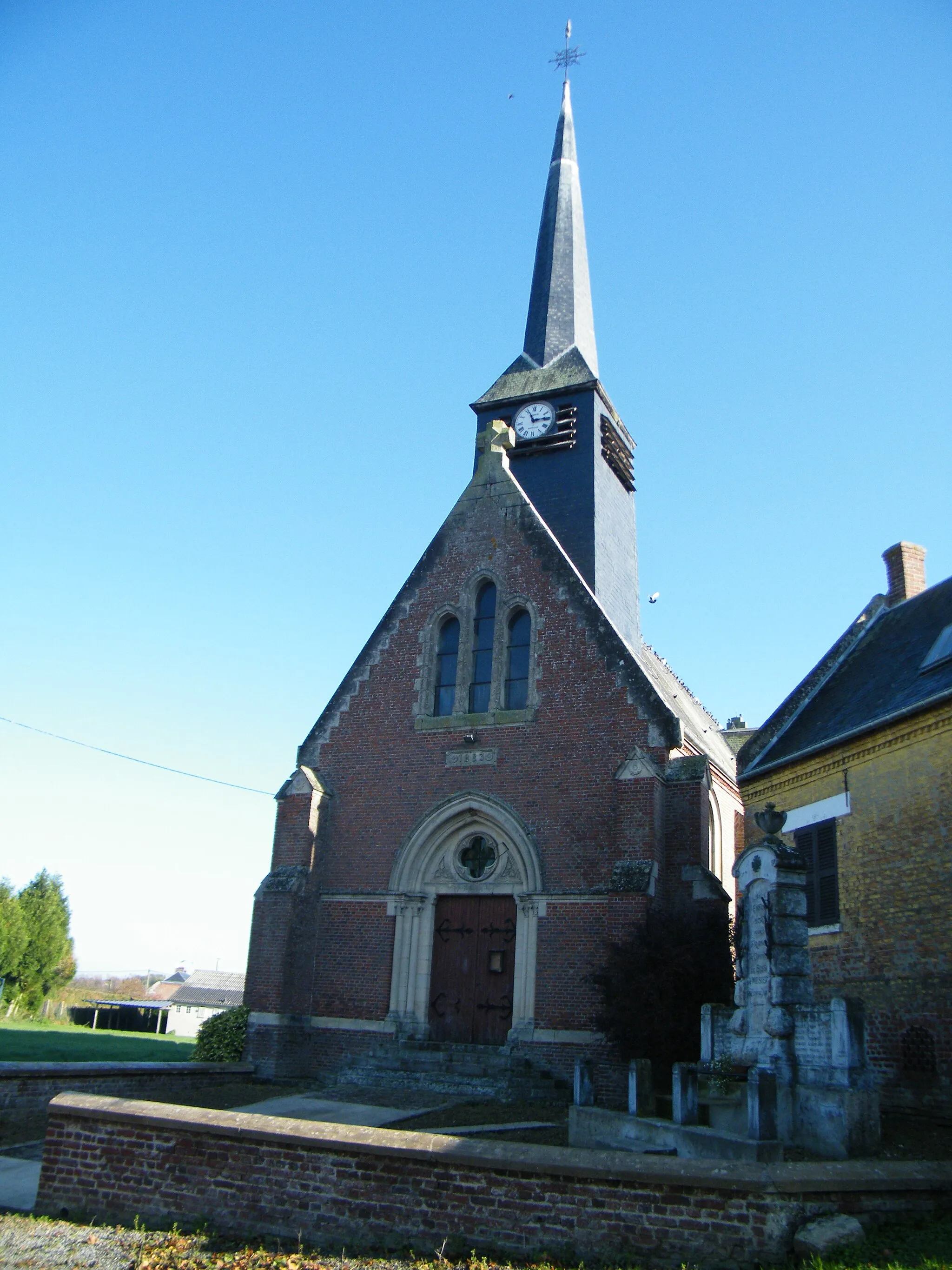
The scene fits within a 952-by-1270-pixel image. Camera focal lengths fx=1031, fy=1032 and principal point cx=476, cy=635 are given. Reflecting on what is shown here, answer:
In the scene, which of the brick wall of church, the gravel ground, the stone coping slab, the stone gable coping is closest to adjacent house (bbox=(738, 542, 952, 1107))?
the brick wall of church

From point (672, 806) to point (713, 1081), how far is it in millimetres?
6327

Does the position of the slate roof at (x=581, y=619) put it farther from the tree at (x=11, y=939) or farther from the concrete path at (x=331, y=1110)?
the tree at (x=11, y=939)

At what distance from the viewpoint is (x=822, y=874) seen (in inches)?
643

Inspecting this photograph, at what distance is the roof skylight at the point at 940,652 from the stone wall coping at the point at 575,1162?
827cm

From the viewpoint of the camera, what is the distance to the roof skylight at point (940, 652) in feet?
50.4

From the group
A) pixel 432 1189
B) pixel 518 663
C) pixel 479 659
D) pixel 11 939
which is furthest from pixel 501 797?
pixel 11 939

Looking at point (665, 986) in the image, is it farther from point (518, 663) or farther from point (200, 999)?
point (200, 999)

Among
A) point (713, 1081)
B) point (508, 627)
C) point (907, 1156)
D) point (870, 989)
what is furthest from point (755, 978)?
point (508, 627)

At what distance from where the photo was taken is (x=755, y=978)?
11719 mm

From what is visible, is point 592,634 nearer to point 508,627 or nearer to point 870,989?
point 508,627

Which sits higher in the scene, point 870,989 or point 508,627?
point 508,627

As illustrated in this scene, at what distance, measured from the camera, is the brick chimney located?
68.3 ft

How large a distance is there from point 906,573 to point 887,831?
7.79 metres

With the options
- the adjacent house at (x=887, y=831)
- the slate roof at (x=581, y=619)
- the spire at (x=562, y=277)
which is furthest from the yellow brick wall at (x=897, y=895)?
the spire at (x=562, y=277)
